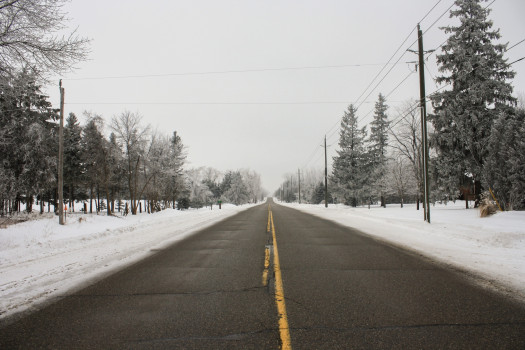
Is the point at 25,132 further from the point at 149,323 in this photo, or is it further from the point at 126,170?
the point at 149,323

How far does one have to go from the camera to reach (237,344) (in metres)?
3.04

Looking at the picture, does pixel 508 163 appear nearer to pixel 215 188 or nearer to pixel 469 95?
pixel 469 95

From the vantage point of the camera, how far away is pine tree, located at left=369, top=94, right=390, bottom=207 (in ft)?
142

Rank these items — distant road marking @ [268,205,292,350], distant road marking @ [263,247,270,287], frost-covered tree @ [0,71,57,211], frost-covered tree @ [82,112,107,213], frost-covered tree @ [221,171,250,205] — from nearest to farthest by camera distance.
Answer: distant road marking @ [268,205,292,350], distant road marking @ [263,247,270,287], frost-covered tree @ [0,71,57,211], frost-covered tree @ [82,112,107,213], frost-covered tree @ [221,171,250,205]

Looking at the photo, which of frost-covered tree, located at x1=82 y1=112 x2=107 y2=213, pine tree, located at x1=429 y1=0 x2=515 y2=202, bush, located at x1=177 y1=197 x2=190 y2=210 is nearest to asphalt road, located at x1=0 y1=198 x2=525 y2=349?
pine tree, located at x1=429 y1=0 x2=515 y2=202

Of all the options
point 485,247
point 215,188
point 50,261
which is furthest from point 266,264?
point 215,188

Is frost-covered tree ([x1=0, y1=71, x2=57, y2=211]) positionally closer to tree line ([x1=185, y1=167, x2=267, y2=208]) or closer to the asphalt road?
the asphalt road

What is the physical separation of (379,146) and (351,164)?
17.7 feet

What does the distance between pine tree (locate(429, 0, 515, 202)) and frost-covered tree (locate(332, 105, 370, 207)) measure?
19.5 meters

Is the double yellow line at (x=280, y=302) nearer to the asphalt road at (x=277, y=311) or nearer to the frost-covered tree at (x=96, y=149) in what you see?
the asphalt road at (x=277, y=311)

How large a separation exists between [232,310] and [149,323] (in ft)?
3.40

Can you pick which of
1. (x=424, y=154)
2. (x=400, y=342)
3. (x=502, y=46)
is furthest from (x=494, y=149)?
(x=400, y=342)

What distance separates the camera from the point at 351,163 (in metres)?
44.2

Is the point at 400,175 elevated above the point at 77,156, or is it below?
below
